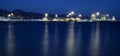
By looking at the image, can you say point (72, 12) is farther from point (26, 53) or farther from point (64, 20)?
point (26, 53)

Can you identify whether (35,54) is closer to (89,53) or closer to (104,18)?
(89,53)

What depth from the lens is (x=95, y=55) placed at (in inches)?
673

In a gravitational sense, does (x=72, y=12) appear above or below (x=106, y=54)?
above

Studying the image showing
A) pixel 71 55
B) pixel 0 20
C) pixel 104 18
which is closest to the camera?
pixel 71 55

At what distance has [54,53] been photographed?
17.8 metres

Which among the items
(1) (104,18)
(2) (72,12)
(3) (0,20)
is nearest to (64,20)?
(2) (72,12)

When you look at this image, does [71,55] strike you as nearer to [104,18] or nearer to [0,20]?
[0,20]

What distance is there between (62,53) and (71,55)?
1.01 meters

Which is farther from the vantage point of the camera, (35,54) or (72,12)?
(72,12)

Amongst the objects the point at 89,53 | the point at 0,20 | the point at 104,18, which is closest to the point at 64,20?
the point at 104,18

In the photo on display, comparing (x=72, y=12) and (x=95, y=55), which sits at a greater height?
(x=72, y=12)

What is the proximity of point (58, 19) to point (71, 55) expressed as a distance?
14668 cm

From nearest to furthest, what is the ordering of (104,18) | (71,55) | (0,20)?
(71,55), (0,20), (104,18)

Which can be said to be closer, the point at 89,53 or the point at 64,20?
the point at 89,53
